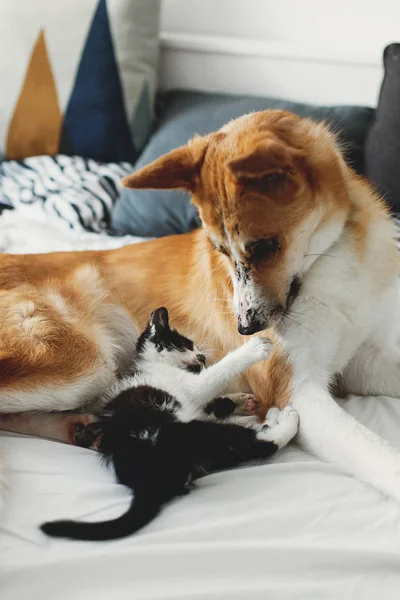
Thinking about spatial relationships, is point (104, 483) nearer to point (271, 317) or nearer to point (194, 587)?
point (194, 587)

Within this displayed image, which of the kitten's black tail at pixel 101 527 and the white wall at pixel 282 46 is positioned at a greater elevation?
the white wall at pixel 282 46

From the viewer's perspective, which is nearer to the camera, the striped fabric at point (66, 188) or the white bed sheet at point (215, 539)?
the white bed sheet at point (215, 539)

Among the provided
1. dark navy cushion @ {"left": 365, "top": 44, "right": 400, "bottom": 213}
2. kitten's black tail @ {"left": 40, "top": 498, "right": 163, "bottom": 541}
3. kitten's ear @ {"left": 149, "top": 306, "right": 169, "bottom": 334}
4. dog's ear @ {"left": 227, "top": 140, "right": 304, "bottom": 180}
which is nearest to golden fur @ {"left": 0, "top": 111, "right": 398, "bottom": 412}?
dog's ear @ {"left": 227, "top": 140, "right": 304, "bottom": 180}

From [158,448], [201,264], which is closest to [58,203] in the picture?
[201,264]

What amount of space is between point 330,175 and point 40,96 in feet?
6.58

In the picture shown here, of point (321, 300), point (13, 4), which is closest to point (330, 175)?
point (321, 300)

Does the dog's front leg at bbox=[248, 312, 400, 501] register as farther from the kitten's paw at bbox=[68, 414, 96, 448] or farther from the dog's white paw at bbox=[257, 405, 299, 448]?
the kitten's paw at bbox=[68, 414, 96, 448]

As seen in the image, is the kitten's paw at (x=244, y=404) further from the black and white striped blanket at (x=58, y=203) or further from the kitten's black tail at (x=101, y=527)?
the black and white striped blanket at (x=58, y=203)

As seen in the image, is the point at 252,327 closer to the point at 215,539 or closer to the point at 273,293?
the point at 273,293

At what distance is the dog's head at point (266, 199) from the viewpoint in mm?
1420

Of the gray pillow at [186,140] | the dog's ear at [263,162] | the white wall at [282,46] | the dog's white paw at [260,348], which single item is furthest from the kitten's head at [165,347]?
the white wall at [282,46]

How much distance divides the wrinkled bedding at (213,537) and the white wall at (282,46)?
1888 millimetres

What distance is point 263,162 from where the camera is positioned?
130 centimetres

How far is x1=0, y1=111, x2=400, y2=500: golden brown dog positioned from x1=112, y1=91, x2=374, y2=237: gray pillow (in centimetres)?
73
